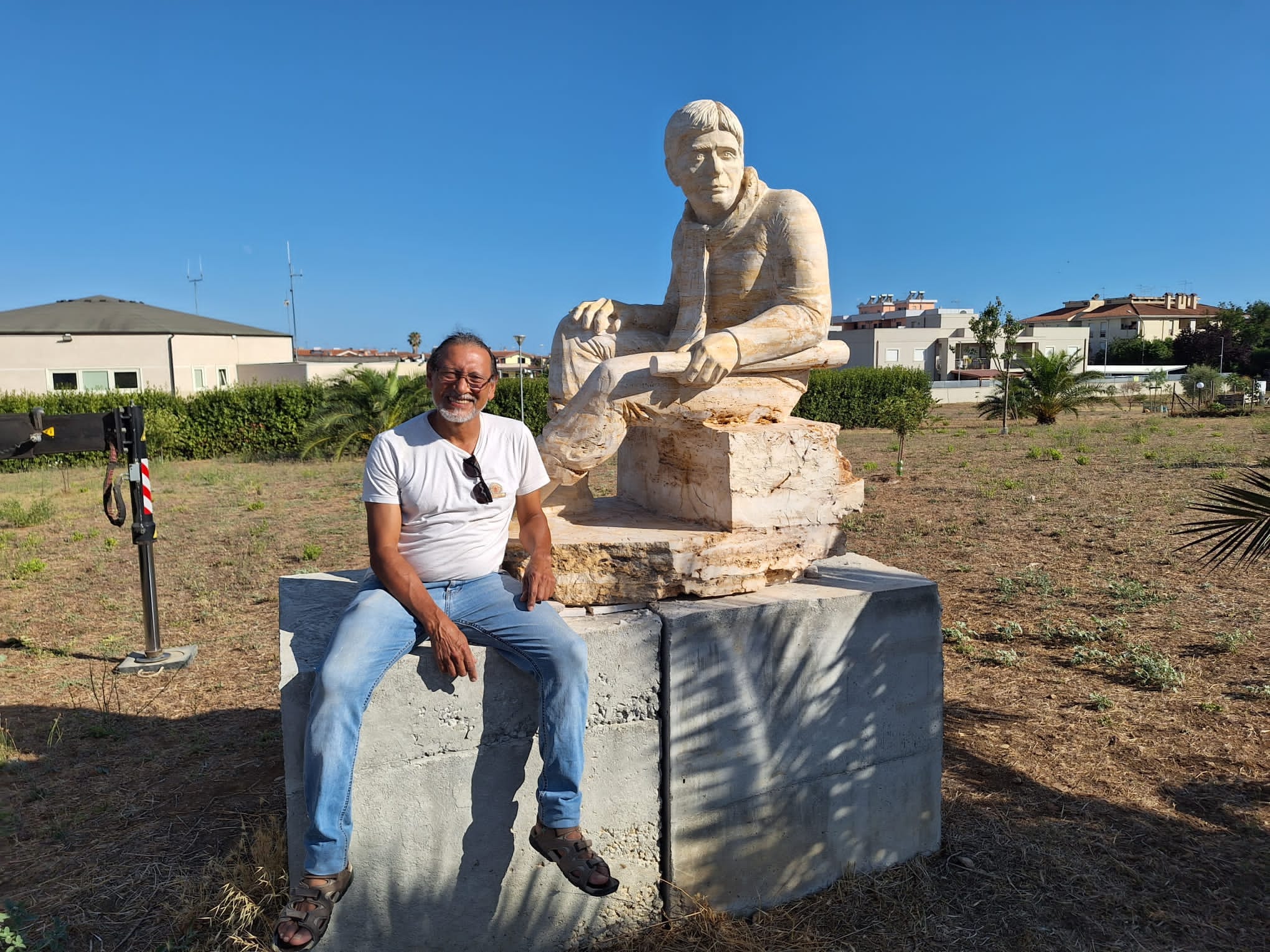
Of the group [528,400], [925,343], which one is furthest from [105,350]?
[925,343]

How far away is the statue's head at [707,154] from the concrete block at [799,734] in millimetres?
1524

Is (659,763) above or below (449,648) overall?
below

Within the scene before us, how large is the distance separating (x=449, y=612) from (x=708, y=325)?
169 cm

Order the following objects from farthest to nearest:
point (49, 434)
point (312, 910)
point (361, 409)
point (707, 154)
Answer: point (361, 409)
point (49, 434)
point (707, 154)
point (312, 910)

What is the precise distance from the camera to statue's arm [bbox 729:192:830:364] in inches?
127

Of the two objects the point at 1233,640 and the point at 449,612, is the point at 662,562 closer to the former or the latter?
the point at 449,612

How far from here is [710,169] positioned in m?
3.26

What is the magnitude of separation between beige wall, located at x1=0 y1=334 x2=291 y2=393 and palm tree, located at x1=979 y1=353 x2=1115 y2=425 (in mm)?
21239

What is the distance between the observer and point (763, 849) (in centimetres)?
301

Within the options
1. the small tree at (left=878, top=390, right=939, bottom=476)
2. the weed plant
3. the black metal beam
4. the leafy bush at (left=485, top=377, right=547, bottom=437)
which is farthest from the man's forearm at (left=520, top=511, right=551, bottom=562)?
the leafy bush at (left=485, top=377, right=547, bottom=437)

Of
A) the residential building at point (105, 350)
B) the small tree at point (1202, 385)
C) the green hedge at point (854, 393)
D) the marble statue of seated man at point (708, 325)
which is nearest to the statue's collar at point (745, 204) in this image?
the marble statue of seated man at point (708, 325)

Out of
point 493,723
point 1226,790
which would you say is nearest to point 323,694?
point 493,723

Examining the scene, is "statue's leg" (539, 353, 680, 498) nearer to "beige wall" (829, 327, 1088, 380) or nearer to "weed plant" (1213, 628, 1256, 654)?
"weed plant" (1213, 628, 1256, 654)

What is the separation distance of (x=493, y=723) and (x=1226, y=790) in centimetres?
311
